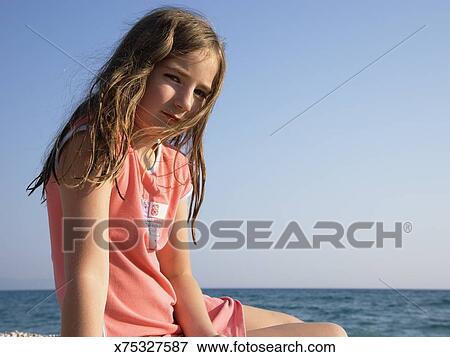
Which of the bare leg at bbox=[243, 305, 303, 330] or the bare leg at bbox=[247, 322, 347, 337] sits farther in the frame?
the bare leg at bbox=[243, 305, 303, 330]

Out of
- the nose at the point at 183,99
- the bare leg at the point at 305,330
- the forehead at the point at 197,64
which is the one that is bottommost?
the bare leg at the point at 305,330

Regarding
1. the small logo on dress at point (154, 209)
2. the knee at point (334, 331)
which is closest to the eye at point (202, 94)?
the small logo on dress at point (154, 209)

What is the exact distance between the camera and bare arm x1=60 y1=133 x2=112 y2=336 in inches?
58.7

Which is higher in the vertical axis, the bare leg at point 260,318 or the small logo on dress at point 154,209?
the small logo on dress at point 154,209

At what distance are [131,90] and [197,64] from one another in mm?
210

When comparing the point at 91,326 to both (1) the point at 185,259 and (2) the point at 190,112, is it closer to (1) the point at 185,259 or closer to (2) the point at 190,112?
(1) the point at 185,259

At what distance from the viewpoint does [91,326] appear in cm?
150

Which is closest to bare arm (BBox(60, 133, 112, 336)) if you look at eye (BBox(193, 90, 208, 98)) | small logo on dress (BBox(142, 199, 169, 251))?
small logo on dress (BBox(142, 199, 169, 251))

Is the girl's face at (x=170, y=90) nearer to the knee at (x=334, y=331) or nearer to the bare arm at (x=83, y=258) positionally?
the bare arm at (x=83, y=258)

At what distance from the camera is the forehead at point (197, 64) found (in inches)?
72.4

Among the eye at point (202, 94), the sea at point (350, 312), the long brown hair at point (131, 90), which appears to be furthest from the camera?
the sea at point (350, 312)

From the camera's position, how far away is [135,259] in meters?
1.77

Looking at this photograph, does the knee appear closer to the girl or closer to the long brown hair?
the girl

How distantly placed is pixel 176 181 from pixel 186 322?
43 cm
